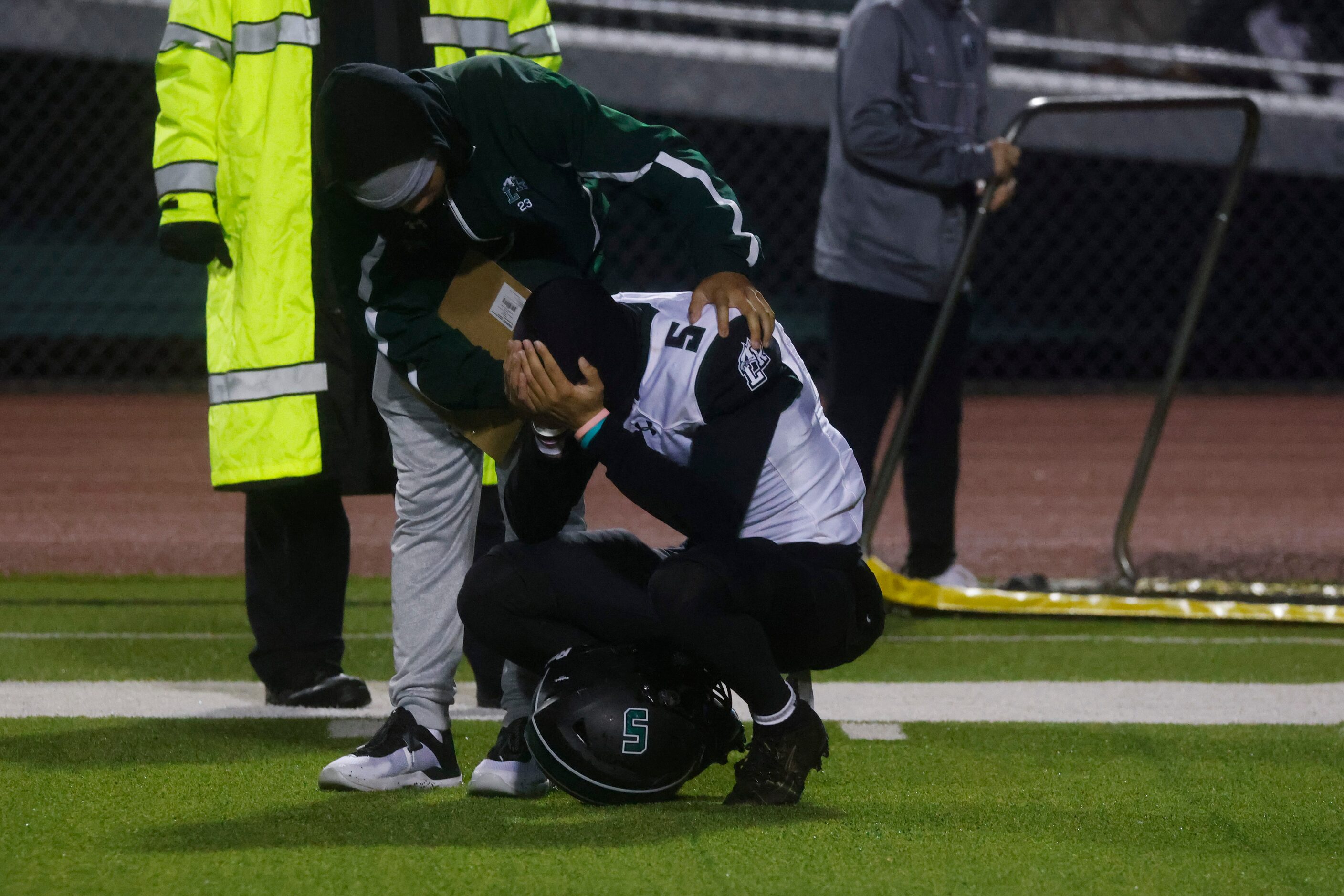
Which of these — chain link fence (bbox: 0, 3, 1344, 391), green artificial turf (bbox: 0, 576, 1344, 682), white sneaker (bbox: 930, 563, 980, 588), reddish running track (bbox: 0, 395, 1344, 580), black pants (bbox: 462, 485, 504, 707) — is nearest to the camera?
black pants (bbox: 462, 485, 504, 707)

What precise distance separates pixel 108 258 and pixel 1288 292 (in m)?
8.99

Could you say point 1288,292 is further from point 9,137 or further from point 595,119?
point 595,119

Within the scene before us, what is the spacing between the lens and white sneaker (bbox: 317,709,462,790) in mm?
3162

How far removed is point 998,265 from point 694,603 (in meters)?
11.4

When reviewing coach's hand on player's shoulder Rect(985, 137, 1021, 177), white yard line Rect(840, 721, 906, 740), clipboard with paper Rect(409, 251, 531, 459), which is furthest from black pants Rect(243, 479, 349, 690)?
coach's hand on player's shoulder Rect(985, 137, 1021, 177)

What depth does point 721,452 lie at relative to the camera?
297 centimetres

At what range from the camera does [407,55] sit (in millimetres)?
3658

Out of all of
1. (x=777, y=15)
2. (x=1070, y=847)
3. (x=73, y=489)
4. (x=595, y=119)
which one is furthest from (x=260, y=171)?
(x=777, y=15)

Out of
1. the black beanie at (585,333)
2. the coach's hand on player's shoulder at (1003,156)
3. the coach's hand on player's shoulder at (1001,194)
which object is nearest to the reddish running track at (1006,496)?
the coach's hand on player's shoulder at (1001,194)

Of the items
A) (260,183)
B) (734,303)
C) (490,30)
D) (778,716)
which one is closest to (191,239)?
(260,183)

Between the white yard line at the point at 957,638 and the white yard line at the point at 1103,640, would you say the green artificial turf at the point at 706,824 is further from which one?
the white yard line at the point at 1103,640

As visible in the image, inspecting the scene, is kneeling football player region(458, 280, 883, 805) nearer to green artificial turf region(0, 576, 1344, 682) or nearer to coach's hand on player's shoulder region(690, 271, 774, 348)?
coach's hand on player's shoulder region(690, 271, 774, 348)

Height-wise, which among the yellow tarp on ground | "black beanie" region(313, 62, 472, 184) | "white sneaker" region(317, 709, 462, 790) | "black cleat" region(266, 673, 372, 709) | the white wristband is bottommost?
the yellow tarp on ground

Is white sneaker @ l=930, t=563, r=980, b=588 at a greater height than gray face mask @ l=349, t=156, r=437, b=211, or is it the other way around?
gray face mask @ l=349, t=156, r=437, b=211
